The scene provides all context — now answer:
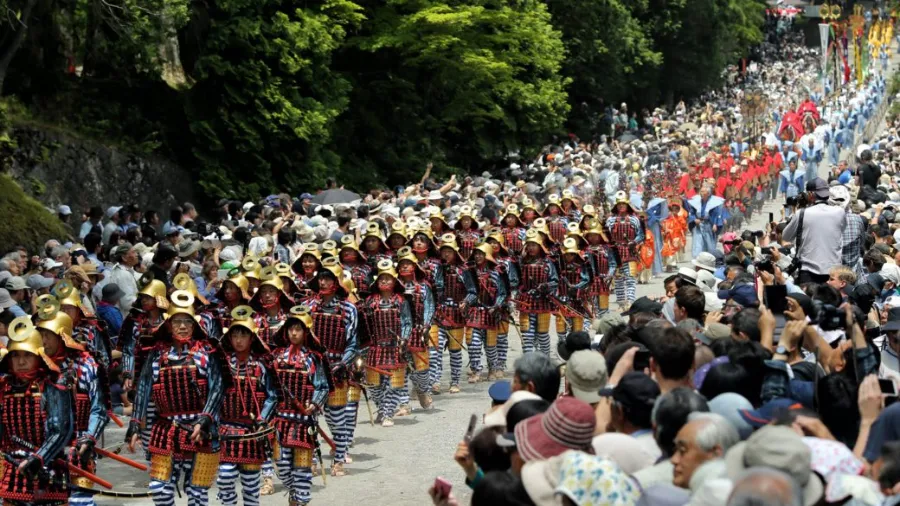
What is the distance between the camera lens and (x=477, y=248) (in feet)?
61.6

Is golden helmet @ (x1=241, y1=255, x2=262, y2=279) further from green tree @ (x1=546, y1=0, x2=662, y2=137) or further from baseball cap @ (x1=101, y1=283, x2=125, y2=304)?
green tree @ (x1=546, y1=0, x2=662, y2=137)

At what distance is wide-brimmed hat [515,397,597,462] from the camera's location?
7.46 m

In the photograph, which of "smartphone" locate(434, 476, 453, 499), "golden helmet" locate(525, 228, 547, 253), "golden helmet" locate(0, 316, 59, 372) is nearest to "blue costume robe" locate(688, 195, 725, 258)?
"golden helmet" locate(525, 228, 547, 253)

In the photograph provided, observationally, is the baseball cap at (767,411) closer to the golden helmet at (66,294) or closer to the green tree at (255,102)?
the golden helmet at (66,294)

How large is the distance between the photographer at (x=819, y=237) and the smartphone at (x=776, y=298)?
137 inches

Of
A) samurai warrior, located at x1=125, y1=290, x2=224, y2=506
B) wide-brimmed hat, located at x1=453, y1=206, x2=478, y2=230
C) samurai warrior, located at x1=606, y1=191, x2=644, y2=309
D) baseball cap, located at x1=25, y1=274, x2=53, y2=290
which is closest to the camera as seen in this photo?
samurai warrior, located at x1=125, y1=290, x2=224, y2=506

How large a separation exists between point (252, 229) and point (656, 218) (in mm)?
9788

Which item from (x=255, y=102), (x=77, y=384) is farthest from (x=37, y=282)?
(x=255, y=102)

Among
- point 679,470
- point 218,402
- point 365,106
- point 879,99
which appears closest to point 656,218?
point 365,106

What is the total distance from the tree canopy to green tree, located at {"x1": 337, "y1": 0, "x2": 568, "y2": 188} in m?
0.04

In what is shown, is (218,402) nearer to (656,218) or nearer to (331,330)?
(331,330)

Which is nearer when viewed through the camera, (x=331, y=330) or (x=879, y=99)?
(x=331, y=330)

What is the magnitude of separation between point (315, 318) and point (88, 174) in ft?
41.0

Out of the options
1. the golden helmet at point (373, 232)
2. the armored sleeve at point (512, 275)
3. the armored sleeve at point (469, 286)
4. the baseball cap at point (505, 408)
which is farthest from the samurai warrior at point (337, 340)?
the baseball cap at point (505, 408)
